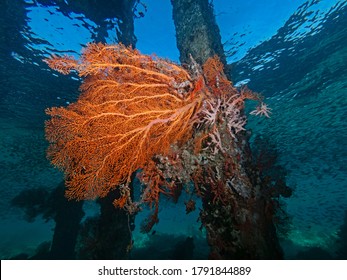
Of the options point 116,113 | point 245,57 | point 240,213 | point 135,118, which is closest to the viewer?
point 116,113

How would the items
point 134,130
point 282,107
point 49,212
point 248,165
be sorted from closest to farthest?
point 134,130 < point 248,165 < point 282,107 < point 49,212

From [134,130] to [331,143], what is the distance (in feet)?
80.8

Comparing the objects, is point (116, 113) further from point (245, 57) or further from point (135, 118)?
point (245, 57)

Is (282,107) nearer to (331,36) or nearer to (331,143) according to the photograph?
(331,36)

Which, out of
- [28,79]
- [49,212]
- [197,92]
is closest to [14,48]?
[28,79]

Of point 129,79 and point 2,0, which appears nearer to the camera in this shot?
point 129,79

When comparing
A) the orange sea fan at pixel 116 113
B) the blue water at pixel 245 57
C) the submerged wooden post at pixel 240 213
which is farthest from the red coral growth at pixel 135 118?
the blue water at pixel 245 57

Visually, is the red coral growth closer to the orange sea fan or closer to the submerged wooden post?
the orange sea fan

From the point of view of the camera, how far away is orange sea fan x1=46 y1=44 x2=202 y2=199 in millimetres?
4762

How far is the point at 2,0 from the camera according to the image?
9.30 metres

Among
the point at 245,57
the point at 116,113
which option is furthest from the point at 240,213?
the point at 245,57

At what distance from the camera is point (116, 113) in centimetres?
477

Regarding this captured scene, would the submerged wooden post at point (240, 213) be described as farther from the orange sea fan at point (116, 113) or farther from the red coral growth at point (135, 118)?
the orange sea fan at point (116, 113)

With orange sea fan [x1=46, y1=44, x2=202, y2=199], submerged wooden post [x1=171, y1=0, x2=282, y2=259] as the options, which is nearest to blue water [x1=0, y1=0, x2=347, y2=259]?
orange sea fan [x1=46, y1=44, x2=202, y2=199]
